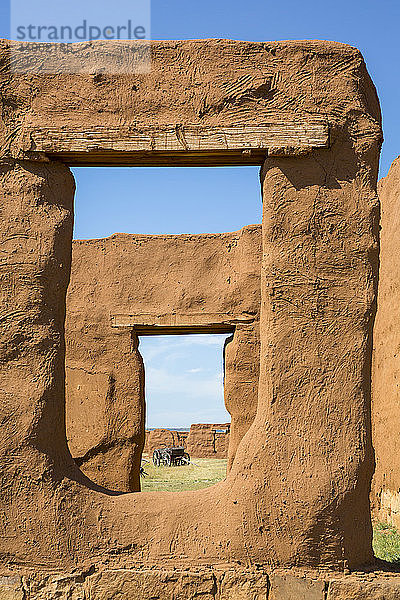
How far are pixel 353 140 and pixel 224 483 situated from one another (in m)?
2.29

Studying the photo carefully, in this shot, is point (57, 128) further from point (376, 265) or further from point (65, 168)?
point (376, 265)

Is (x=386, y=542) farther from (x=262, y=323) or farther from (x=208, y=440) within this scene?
(x=208, y=440)

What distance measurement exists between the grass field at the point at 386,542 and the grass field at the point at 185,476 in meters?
5.77

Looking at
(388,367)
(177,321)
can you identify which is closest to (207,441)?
(177,321)

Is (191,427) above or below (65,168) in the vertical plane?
below

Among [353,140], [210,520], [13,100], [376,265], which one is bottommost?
[210,520]

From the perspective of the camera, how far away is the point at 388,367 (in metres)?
7.83

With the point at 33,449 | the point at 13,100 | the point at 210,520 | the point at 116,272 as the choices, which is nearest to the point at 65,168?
the point at 13,100

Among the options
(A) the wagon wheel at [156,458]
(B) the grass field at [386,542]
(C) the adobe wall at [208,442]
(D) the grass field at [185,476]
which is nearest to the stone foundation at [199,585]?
(B) the grass field at [386,542]

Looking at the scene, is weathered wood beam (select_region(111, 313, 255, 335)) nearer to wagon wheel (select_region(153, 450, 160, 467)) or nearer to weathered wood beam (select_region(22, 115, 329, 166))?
weathered wood beam (select_region(22, 115, 329, 166))

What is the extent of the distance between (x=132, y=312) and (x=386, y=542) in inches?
150

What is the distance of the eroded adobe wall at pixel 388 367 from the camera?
24.6ft

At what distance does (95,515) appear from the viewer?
4.23 metres

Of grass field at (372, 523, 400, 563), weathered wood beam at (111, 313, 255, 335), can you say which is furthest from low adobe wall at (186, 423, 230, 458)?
grass field at (372, 523, 400, 563)
